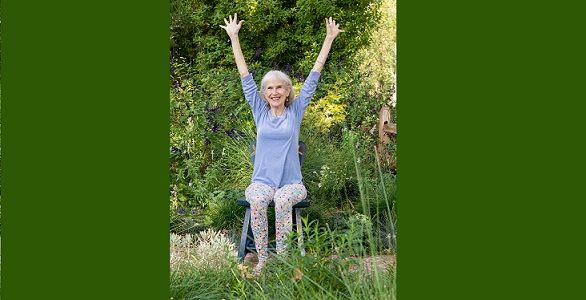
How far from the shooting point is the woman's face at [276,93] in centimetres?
498

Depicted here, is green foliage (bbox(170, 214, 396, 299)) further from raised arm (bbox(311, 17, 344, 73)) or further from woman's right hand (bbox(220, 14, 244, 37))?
woman's right hand (bbox(220, 14, 244, 37))

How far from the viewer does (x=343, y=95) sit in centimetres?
533

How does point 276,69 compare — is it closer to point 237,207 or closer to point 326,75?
point 326,75

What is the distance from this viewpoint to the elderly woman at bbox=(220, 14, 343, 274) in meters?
4.89

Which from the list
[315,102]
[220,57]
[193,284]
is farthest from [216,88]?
[193,284]

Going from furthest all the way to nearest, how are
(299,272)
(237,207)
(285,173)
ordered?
(237,207) → (285,173) → (299,272)

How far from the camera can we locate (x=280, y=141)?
495 cm

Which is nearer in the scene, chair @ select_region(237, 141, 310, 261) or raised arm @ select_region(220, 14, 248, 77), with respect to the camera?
chair @ select_region(237, 141, 310, 261)

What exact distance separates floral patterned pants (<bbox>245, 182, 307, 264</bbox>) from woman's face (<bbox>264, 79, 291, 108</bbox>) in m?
0.53

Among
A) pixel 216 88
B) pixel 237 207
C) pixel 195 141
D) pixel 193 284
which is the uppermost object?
pixel 216 88

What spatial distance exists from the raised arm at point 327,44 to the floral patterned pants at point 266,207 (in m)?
0.78

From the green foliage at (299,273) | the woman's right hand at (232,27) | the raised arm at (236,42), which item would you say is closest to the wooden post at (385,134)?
the green foliage at (299,273)

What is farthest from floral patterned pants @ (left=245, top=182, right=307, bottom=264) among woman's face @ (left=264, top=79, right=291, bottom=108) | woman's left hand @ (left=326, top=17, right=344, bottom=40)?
woman's left hand @ (left=326, top=17, right=344, bottom=40)

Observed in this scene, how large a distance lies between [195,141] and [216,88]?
0.40m
